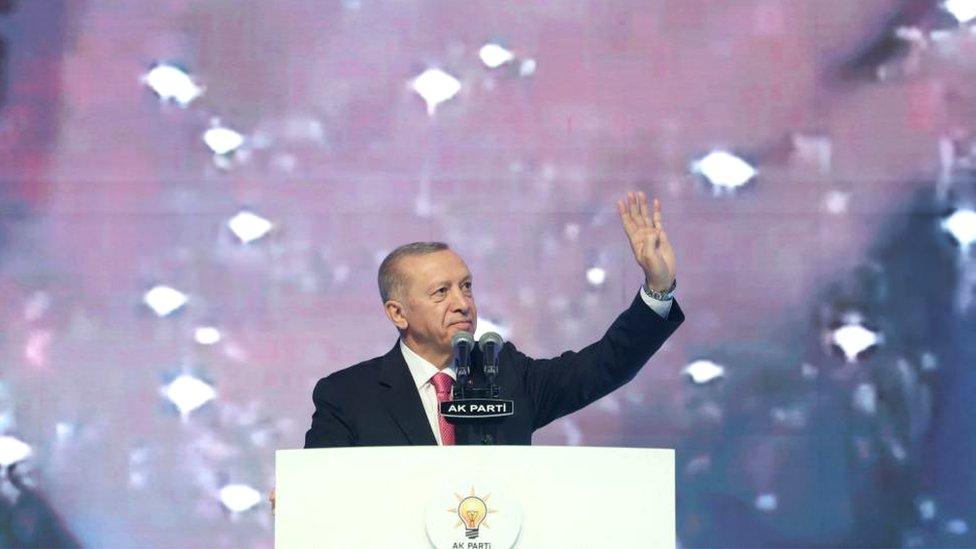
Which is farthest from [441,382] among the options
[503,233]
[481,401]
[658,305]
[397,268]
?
[503,233]

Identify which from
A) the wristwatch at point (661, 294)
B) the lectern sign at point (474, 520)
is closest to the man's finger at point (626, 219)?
the wristwatch at point (661, 294)

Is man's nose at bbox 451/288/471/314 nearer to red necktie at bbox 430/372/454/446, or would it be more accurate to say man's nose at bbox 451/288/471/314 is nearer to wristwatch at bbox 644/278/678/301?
red necktie at bbox 430/372/454/446

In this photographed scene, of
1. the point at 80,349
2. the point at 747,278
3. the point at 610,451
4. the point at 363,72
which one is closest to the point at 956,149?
the point at 747,278

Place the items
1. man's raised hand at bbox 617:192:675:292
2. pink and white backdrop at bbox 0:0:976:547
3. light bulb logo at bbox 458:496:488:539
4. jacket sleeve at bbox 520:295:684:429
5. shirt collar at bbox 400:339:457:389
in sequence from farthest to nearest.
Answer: pink and white backdrop at bbox 0:0:976:547, shirt collar at bbox 400:339:457:389, jacket sleeve at bbox 520:295:684:429, man's raised hand at bbox 617:192:675:292, light bulb logo at bbox 458:496:488:539

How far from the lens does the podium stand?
210 cm

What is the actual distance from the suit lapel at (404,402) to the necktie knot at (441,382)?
48mm

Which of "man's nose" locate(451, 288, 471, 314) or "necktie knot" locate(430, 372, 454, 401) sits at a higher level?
"man's nose" locate(451, 288, 471, 314)

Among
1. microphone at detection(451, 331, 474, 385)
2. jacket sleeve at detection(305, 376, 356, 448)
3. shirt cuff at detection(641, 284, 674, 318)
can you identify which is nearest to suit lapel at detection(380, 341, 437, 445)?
jacket sleeve at detection(305, 376, 356, 448)

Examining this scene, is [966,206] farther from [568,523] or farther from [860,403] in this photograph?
[568,523]

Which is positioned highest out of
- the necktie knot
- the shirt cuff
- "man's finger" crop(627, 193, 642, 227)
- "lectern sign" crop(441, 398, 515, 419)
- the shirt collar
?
"man's finger" crop(627, 193, 642, 227)

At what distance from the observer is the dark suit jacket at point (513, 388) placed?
2906 mm

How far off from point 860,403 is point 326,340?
1.74 m

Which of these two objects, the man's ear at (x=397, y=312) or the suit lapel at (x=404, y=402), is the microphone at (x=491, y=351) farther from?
the man's ear at (x=397, y=312)

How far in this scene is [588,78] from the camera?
4.31m
